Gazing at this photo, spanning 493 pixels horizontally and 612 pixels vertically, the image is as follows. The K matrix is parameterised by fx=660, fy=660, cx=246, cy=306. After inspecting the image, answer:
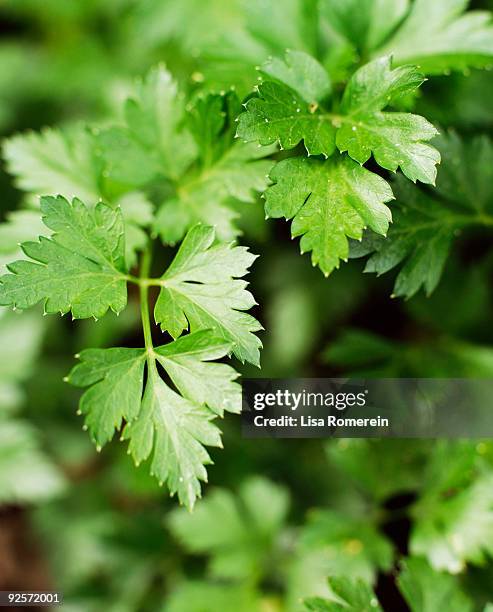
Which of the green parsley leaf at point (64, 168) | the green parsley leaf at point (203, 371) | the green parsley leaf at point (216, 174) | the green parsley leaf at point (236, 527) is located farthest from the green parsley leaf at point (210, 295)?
the green parsley leaf at point (236, 527)

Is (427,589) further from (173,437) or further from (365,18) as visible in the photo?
(365,18)

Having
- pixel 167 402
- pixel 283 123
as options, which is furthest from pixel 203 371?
pixel 283 123

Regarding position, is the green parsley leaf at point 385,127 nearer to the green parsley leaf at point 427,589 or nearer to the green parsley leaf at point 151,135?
the green parsley leaf at point 151,135

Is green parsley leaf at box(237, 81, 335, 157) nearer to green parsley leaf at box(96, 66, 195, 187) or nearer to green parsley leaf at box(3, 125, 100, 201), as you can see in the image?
green parsley leaf at box(96, 66, 195, 187)

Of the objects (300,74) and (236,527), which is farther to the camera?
(236,527)

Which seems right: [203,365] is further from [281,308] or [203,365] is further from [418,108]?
[281,308]

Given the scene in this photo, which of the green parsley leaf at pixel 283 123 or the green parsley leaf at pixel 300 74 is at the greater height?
the green parsley leaf at pixel 300 74
